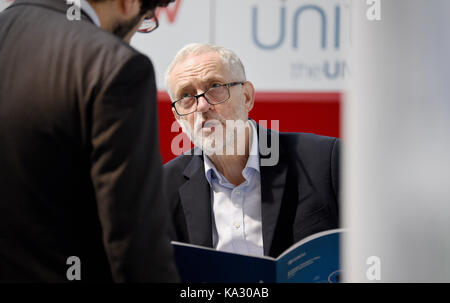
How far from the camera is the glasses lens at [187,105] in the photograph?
6.43 ft

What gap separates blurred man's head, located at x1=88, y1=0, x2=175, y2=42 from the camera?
3.32 ft

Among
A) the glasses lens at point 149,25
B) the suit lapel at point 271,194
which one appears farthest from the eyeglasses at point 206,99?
the glasses lens at point 149,25

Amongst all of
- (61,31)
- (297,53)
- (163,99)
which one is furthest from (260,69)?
(61,31)

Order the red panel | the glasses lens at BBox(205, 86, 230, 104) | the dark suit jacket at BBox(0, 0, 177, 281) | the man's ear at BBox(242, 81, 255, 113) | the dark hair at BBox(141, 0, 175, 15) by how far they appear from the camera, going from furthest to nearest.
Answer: the red panel
the man's ear at BBox(242, 81, 255, 113)
the glasses lens at BBox(205, 86, 230, 104)
the dark hair at BBox(141, 0, 175, 15)
the dark suit jacket at BBox(0, 0, 177, 281)

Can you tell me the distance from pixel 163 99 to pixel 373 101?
6.42 ft

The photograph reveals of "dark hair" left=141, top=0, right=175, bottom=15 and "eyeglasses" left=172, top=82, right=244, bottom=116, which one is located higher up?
"dark hair" left=141, top=0, right=175, bottom=15

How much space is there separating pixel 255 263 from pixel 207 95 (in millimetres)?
1013

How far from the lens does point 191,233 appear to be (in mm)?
1747

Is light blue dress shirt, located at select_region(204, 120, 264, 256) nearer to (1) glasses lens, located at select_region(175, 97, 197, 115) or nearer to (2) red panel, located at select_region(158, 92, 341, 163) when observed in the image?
(1) glasses lens, located at select_region(175, 97, 197, 115)

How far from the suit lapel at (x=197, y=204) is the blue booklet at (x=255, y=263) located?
1.88 feet

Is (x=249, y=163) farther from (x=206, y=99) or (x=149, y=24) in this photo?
(x=149, y=24)
